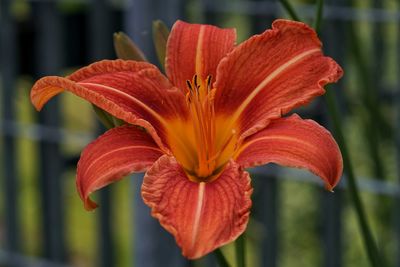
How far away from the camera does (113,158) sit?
66 centimetres

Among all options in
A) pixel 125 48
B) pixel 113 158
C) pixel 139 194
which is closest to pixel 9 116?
pixel 139 194

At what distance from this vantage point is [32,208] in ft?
8.75

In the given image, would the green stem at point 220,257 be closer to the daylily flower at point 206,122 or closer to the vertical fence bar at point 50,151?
the daylily flower at point 206,122

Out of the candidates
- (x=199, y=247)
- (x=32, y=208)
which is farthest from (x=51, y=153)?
(x=199, y=247)

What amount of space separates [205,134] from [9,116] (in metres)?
1.53

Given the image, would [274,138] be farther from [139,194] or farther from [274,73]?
[139,194]

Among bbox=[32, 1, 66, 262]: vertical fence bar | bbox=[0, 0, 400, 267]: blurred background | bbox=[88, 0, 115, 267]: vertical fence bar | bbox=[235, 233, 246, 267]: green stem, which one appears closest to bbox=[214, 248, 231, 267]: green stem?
bbox=[235, 233, 246, 267]: green stem

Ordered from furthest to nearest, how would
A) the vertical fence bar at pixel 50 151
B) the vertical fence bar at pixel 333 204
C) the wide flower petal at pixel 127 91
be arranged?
the vertical fence bar at pixel 50 151 < the vertical fence bar at pixel 333 204 < the wide flower petal at pixel 127 91

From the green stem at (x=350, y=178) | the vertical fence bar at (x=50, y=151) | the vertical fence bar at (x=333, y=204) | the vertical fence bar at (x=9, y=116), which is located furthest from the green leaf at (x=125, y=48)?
the vertical fence bar at (x=9, y=116)

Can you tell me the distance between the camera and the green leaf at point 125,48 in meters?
0.76

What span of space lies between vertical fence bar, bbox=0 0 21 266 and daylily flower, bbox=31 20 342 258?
58.1 inches

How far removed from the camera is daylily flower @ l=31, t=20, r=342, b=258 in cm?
61

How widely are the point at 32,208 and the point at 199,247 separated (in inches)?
85.2

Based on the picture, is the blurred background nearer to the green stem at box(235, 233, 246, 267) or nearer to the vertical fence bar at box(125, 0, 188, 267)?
the vertical fence bar at box(125, 0, 188, 267)
